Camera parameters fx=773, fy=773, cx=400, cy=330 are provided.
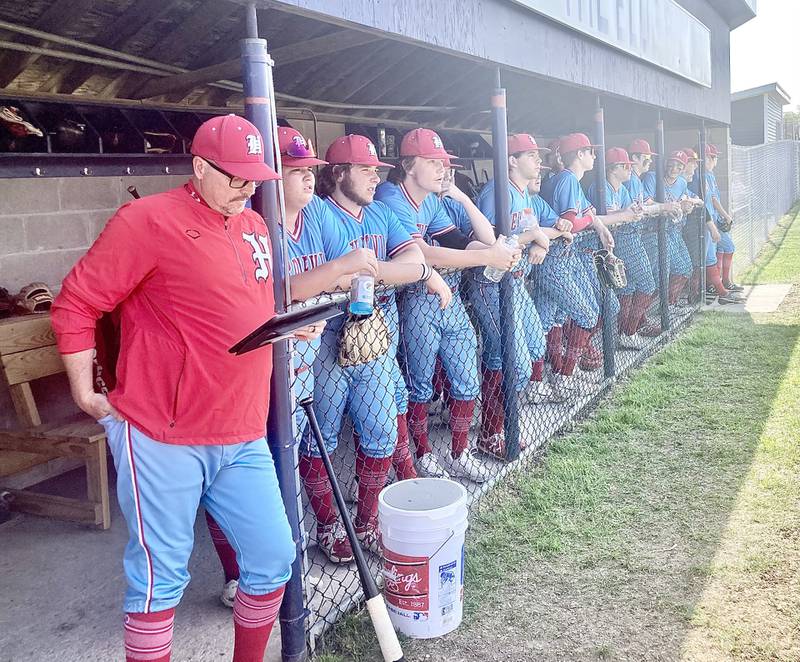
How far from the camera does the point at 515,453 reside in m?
4.56

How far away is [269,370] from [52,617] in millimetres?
1600

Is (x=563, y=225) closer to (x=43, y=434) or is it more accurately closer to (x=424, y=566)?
(x=424, y=566)

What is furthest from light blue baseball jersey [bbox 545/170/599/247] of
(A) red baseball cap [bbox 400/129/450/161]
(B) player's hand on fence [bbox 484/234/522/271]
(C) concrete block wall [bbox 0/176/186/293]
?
(C) concrete block wall [bbox 0/176/186/293]

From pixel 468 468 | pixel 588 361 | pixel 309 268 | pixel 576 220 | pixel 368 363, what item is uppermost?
pixel 576 220

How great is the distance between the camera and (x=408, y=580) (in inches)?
113

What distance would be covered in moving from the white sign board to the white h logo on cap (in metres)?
2.68

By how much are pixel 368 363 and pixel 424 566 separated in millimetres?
919

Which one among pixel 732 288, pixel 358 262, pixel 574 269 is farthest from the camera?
pixel 732 288

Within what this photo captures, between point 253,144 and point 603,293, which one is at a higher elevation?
point 253,144

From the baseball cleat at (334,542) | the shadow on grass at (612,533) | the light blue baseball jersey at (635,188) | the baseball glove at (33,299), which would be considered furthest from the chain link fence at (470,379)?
the baseball glove at (33,299)

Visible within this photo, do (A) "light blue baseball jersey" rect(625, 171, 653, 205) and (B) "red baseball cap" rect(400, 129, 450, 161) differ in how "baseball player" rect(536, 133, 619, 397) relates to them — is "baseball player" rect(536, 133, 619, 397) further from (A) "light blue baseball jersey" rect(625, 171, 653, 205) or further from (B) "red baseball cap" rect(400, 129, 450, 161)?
(A) "light blue baseball jersey" rect(625, 171, 653, 205)

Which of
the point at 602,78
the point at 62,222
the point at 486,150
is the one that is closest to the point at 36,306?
the point at 62,222

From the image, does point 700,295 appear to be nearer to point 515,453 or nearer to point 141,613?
point 515,453

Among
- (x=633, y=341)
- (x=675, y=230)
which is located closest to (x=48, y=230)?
(x=633, y=341)
